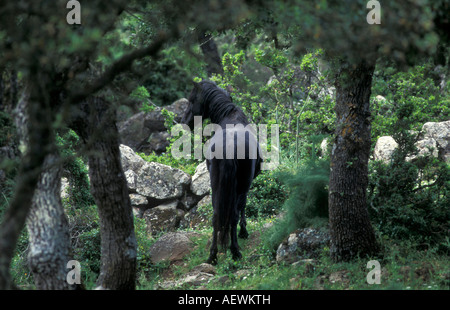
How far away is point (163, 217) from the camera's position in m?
9.62

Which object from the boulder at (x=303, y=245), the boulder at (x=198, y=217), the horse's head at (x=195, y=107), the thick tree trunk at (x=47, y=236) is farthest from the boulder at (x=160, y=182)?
the thick tree trunk at (x=47, y=236)

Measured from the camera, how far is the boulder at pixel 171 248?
714 cm

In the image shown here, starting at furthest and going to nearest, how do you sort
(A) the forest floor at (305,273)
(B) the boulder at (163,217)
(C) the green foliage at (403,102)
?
(B) the boulder at (163,217)
(C) the green foliage at (403,102)
(A) the forest floor at (305,273)

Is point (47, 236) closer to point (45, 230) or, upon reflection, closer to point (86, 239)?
point (45, 230)

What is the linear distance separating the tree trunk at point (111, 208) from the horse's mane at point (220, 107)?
2866 millimetres

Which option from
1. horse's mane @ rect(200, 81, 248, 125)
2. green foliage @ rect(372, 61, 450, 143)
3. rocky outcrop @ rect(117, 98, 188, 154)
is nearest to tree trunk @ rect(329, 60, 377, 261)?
horse's mane @ rect(200, 81, 248, 125)

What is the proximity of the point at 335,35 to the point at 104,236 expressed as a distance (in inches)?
115

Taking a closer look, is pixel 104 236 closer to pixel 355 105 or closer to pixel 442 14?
pixel 355 105

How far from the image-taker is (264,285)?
4922 mm

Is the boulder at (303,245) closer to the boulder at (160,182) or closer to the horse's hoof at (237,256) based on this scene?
the horse's hoof at (237,256)

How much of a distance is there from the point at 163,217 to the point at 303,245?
161 inches

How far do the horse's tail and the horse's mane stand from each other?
876mm

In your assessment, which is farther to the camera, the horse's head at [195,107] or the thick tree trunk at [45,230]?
the horse's head at [195,107]
